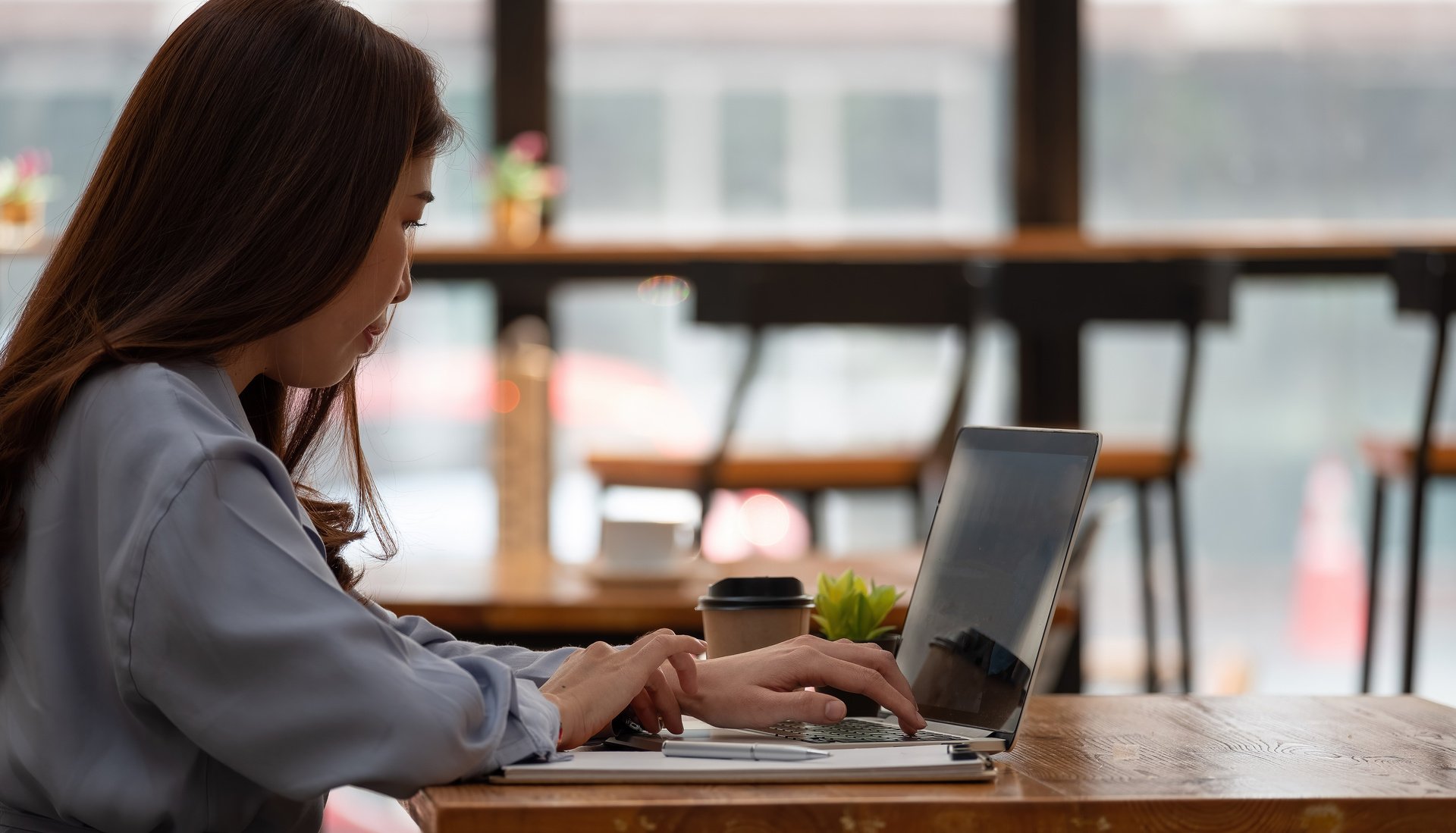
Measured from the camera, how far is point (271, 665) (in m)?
0.79

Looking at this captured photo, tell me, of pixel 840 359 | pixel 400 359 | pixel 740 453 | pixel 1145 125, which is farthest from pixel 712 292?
pixel 1145 125

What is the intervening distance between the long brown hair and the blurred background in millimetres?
3247

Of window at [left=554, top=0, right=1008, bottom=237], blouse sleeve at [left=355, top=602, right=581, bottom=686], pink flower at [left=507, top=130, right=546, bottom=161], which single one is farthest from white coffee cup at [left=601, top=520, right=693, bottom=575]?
window at [left=554, top=0, right=1008, bottom=237]

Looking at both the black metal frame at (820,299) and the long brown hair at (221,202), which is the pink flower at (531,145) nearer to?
the black metal frame at (820,299)

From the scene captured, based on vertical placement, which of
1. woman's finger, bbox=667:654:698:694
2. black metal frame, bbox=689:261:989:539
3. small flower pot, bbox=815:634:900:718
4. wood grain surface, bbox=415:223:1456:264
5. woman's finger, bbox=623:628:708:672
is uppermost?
wood grain surface, bbox=415:223:1456:264

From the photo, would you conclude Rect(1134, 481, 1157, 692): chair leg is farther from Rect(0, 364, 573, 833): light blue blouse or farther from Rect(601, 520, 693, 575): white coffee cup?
Rect(0, 364, 573, 833): light blue blouse

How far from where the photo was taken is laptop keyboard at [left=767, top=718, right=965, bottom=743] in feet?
3.12

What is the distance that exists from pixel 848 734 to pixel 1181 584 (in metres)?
2.37

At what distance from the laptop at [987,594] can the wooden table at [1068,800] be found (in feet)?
0.19

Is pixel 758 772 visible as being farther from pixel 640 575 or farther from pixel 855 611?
pixel 640 575

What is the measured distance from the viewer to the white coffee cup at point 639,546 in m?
2.05

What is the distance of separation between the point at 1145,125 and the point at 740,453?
2046 mm

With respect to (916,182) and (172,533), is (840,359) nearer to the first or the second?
(916,182)

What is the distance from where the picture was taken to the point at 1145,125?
14.9ft
